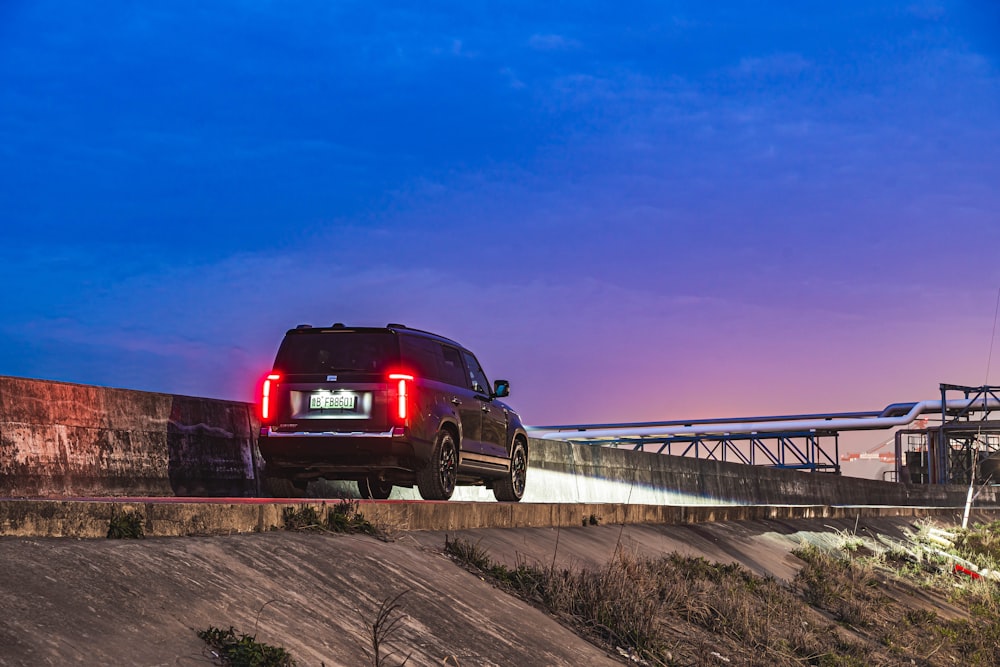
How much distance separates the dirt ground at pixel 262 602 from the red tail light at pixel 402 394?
126 inches

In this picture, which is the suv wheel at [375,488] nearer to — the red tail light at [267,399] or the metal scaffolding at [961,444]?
the red tail light at [267,399]

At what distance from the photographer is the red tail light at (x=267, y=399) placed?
1303cm

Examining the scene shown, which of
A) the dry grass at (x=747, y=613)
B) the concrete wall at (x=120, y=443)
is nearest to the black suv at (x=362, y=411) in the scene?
the concrete wall at (x=120, y=443)

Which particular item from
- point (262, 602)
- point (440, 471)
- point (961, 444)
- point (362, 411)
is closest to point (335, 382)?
point (362, 411)

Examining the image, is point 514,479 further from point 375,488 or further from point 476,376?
point 375,488

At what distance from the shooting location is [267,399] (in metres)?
13.1

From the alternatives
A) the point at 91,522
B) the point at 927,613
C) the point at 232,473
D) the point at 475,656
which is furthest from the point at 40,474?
the point at 927,613

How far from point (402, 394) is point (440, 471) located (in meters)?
1.17

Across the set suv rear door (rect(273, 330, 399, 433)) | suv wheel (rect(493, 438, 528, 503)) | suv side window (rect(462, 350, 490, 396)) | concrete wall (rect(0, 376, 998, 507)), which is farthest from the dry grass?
concrete wall (rect(0, 376, 998, 507))

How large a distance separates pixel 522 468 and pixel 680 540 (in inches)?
115

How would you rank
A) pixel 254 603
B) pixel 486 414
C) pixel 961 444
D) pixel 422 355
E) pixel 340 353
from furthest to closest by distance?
pixel 961 444, pixel 486 414, pixel 422 355, pixel 340 353, pixel 254 603

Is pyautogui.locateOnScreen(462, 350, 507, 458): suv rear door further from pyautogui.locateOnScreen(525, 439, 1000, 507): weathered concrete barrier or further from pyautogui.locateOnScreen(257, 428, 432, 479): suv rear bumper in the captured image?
pyautogui.locateOnScreen(525, 439, 1000, 507): weathered concrete barrier

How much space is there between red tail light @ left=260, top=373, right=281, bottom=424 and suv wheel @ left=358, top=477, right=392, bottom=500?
8.18 ft

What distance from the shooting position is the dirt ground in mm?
5027
